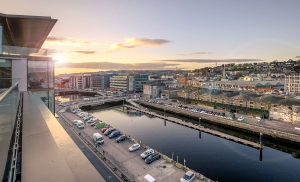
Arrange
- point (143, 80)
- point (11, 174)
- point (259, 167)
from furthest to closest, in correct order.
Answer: point (143, 80) → point (259, 167) → point (11, 174)

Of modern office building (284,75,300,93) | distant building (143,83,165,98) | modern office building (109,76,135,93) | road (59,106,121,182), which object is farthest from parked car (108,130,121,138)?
modern office building (284,75,300,93)

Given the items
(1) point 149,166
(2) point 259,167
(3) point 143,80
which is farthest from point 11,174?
(3) point 143,80

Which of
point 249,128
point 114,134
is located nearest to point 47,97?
point 114,134

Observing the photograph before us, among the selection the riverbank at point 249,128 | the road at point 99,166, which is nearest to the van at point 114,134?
the road at point 99,166

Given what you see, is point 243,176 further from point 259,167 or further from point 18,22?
point 18,22

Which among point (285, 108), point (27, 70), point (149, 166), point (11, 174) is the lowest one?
point (149, 166)

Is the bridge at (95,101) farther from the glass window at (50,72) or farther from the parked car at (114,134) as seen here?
the glass window at (50,72)
